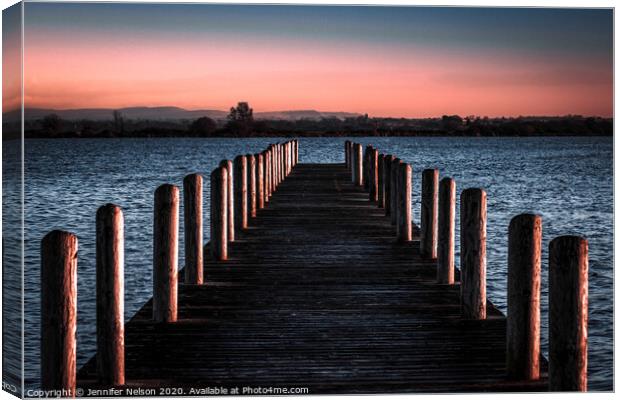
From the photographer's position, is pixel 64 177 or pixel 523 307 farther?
pixel 64 177

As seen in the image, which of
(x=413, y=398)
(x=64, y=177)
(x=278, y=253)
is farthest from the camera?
(x=64, y=177)

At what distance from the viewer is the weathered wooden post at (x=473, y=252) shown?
26.6 feet

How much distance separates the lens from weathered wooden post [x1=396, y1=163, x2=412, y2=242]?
13.0 meters

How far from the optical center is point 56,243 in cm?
568

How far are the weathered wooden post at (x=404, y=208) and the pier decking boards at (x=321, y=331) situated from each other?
692mm

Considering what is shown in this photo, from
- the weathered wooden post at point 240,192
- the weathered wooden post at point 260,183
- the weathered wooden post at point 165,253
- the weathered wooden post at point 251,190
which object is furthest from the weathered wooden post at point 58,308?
the weathered wooden post at point 260,183

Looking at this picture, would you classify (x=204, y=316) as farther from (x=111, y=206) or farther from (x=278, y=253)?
(x=278, y=253)

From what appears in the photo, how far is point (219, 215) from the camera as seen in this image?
1145 cm

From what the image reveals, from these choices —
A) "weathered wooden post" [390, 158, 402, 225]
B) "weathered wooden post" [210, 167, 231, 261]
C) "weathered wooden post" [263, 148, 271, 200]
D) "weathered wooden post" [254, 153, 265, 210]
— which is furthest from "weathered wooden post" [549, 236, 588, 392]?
"weathered wooden post" [263, 148, 271, 200]

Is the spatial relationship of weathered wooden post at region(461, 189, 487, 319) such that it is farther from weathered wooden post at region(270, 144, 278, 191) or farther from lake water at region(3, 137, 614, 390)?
weathered wooden post at region(270, 144, 278, 191)

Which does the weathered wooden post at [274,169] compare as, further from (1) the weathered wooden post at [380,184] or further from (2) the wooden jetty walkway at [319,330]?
(2) the wooden jetty walkway at [319,330]

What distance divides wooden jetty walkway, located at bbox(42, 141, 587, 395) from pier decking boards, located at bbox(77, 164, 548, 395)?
0.03ft

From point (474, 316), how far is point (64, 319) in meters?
3.65

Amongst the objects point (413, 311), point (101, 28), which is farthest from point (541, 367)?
point (101, 28)
